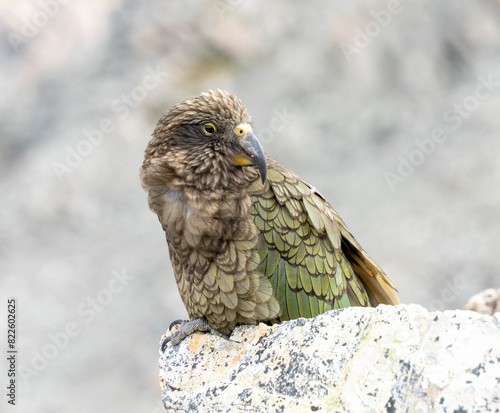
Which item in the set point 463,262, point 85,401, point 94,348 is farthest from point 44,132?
point 463,262

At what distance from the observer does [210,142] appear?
335 centimetres

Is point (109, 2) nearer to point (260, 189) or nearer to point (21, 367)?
point (21, 367)

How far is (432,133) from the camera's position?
31.2 ft

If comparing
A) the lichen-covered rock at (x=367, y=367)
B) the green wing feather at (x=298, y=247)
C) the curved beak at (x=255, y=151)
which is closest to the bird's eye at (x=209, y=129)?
the curved beak at (x=255, y=151)

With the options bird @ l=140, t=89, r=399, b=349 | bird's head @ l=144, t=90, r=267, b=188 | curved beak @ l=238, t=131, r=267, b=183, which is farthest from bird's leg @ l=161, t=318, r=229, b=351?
curved beak @ l=238, t=131, r=267, b=183

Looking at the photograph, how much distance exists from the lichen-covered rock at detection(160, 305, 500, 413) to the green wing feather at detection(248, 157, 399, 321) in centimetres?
48

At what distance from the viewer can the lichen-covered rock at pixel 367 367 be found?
2.07 metres

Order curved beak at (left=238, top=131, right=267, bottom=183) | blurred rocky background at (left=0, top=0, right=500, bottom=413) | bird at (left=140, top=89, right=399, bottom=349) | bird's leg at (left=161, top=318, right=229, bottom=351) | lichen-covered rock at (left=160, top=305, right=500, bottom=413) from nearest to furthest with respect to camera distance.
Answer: lichen-covered rock at (left=160, top=305, right=500, bottom=413)
curved beak at (left=238, top=131, right=267, bottom=183)
bird at (left=140, top=89, right=399, bottom=349)
bird's leg at (left=161, top=318, right=229, bottom=351)
blurred rocky background at (left=0, top=0, right=500, bottom=413)

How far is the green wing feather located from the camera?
11.2 feet

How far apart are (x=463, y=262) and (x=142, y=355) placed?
5752 millimetres

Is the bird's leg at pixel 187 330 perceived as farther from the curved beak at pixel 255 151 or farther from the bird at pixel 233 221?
the curved beak at pixel 255 151

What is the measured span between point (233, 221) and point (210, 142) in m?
0.53

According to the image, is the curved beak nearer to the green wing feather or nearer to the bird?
the bird

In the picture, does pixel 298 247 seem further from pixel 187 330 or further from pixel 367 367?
pixel 367 367
